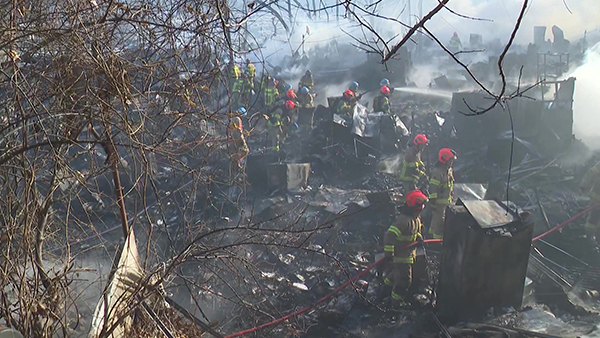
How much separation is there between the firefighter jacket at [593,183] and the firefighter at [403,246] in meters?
3.71

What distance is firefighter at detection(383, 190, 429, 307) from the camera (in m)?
6.01

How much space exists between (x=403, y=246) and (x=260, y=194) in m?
5.03

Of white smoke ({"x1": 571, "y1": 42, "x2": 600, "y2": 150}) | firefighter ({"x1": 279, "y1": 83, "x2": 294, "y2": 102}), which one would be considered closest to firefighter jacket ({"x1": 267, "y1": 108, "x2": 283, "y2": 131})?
firefighter ({"x1": 279, "y1": 83, "x2": 294, "y2": 102})

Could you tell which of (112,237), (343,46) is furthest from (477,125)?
(343,46)

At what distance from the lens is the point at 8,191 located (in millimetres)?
3084

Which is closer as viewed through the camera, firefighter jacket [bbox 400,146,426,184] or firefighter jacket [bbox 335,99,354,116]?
firefighter jacket [bbox 400,146,426,184]

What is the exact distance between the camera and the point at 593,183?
7.84m

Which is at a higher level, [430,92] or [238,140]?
[238,140]

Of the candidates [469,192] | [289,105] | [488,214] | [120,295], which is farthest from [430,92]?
[120,295]

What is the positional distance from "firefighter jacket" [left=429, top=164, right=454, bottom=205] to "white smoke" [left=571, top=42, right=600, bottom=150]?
7896mm

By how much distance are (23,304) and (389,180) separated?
949cm

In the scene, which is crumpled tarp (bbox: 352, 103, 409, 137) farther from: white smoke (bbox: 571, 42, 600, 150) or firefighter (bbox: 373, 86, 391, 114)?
white smoke (bbox: 571, 42, 600, 150)

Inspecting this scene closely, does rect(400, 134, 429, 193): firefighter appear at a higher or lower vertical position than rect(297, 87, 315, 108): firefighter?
lower

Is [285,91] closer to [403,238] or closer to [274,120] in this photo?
[274,120]
